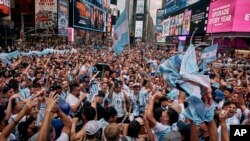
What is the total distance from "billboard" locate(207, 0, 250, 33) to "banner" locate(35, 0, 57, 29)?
26.7 meters

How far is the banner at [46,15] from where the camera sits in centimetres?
5612

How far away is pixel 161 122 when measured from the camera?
5090mm

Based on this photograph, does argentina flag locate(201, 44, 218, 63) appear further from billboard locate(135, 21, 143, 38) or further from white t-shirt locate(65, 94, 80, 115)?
billboard locate(135, 21, 143, 38)

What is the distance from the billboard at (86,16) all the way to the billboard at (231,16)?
30.0 metres

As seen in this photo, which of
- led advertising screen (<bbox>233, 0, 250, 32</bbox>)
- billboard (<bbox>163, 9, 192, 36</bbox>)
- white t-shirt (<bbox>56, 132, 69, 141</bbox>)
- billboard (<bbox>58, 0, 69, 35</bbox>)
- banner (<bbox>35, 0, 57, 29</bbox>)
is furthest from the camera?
billboard (<bbox>163, 9, 192, 36</bbox>)

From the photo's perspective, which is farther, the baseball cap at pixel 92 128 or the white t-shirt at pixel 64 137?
the white t-shirt at pixel 64 137

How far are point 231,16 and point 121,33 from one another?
A: 26.3 metres

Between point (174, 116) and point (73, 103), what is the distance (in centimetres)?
253

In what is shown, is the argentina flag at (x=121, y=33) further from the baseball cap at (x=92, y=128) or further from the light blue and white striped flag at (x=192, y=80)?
the baseball cap at (x=92, y=128)

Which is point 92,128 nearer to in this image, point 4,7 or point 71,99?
point 71,99

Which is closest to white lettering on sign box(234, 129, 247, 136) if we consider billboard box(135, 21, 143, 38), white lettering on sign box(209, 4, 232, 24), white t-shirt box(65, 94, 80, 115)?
white t-shirt box(65, 94, 80, 115)

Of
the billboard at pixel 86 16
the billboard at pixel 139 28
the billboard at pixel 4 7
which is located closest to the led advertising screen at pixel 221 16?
the billboard at pixel 4 7

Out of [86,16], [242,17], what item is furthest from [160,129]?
[86,16]

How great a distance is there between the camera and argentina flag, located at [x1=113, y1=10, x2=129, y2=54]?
11.9 meters
